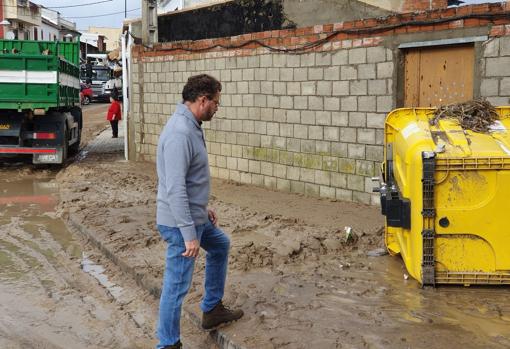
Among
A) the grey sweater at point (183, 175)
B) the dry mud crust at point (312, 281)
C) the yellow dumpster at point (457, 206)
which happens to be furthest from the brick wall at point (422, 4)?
the grey sweater at point (183, 175)

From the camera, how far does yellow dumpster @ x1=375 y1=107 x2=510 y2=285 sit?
4.55m

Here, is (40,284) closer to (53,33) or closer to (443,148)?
(443,148)

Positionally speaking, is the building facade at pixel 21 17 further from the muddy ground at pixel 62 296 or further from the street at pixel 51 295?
the muddy ground at pixel 62 296

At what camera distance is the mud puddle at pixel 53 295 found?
465 cm

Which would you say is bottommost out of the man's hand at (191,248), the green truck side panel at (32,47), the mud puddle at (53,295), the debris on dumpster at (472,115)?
the mud puddle at (53,295)

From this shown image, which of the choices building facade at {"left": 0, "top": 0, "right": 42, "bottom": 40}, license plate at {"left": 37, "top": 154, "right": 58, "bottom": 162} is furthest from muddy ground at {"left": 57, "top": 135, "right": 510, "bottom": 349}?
building facade at {"left": 0, "top": 0, "right": 42, "bottom": 40}

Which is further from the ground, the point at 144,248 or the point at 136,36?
the point at 136,36

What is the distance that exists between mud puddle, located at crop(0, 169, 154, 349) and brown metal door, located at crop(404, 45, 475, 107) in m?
4.59

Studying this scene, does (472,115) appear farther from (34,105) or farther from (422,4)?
(34,105)

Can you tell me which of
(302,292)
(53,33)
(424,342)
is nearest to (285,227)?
(302,292)

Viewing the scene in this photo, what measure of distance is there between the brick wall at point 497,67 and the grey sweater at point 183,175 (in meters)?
4.40

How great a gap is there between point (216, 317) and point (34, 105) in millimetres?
9680

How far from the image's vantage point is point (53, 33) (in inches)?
2324

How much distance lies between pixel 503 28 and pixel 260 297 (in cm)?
428
